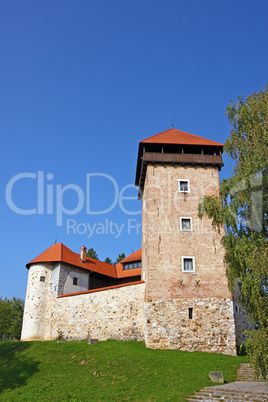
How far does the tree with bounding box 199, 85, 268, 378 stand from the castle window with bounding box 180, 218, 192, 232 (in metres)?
8.42

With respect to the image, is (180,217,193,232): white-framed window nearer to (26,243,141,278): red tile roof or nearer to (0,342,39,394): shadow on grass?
(26,243,141,278): red tile roof

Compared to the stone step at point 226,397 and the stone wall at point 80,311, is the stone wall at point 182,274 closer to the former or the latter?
the stone wall at point 80,311

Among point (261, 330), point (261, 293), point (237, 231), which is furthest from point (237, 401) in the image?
point (237, 231)

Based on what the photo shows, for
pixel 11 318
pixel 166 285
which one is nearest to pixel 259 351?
pixel 166 285

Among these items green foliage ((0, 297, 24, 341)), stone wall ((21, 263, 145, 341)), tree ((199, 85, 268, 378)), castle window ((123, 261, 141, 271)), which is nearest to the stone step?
tree ((199, 85, 268, 378))

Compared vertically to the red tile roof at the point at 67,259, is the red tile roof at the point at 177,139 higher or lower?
higher

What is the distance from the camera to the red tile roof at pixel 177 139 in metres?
25.1

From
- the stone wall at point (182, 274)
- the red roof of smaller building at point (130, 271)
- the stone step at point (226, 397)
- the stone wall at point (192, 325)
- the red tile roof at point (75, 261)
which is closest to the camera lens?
the stone step at point (226, 397)

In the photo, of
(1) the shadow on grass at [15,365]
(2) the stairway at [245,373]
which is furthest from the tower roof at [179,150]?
(1) the shadow on grass at [15,365]

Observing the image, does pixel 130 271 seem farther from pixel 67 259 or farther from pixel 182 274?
pixel 182 274

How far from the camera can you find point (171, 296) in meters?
21.1

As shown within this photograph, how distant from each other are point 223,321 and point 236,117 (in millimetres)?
11864

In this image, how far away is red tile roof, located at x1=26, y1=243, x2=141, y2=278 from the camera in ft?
94.2

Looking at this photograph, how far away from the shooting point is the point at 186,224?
2306cm
